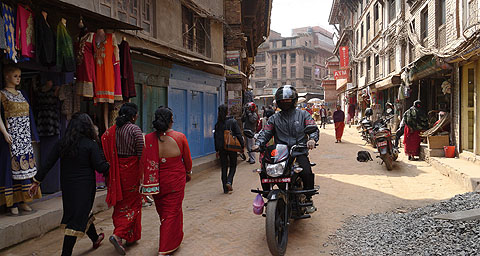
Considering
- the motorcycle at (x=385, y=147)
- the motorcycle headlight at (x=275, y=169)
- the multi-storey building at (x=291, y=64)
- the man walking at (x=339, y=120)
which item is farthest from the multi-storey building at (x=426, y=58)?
the multi-storey building at (x=291, y=64)

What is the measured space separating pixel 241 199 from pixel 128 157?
301 cm

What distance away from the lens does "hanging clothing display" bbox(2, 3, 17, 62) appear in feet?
14.4

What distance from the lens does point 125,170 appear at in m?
4.20

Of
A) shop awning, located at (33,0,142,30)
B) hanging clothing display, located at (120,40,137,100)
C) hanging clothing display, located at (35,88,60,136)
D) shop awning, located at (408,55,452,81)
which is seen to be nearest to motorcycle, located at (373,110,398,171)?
shop awning, located at (408,55,452,81)

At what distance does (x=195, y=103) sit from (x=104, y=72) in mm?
6107

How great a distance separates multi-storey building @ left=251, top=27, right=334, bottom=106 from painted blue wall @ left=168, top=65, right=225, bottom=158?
47.9 meters

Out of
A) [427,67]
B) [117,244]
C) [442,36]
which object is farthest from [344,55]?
[117,244]

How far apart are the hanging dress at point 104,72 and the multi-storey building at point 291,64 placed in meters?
55.3

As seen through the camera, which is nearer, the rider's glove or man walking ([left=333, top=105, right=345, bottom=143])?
the rider's glove

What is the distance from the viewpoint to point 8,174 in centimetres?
462

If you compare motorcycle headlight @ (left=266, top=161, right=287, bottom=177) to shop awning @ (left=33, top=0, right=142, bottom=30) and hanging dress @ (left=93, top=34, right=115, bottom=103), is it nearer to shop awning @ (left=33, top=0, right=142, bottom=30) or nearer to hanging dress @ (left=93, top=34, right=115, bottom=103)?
hanging dress @ (left=93, top=34, right=115, bottom=103)

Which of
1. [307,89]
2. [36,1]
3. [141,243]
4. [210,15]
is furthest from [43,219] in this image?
[307,89]

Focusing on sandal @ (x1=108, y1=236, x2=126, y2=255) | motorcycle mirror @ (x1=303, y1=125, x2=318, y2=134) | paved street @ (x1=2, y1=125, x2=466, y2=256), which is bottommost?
paved street @ (x1=2, y1=125, x2=466, y2=256)

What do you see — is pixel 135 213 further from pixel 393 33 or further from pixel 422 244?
pixel 393 33
